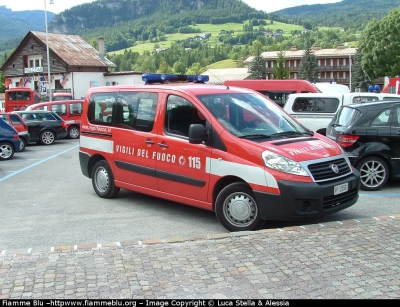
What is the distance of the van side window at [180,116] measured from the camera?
7.51m

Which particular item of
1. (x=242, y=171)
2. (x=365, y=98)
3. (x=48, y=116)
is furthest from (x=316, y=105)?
(x=48, y=116)

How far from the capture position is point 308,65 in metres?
101

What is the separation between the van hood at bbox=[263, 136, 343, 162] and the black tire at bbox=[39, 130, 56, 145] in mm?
17729

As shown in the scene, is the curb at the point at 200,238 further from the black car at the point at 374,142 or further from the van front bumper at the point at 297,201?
the black car at the point at 374,142

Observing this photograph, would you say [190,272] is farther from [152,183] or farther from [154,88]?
[154,88]

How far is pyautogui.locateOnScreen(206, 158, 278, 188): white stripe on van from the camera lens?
21.3ft

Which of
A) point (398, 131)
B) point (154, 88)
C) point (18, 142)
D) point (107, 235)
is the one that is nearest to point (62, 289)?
point (107, 235)

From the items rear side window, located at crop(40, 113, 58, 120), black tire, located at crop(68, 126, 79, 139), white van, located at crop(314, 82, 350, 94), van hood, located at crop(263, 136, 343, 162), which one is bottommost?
black tire, located at crop(68, 126, 79, 139)

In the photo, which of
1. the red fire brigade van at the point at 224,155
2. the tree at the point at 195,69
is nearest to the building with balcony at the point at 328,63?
the tree at the point at 195,69

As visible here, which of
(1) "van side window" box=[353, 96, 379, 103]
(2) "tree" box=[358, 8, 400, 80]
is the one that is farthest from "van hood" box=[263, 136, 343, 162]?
(2) "tree" box=[358, 8, 400, 80]

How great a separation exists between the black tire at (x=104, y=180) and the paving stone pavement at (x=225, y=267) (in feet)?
11.8

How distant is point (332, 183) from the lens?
6.71 metres

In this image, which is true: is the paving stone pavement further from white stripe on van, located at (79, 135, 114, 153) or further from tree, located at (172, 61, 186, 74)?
tree, located at (172, 61, 186, 74)

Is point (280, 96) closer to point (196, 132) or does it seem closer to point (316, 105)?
point (316, 105)
